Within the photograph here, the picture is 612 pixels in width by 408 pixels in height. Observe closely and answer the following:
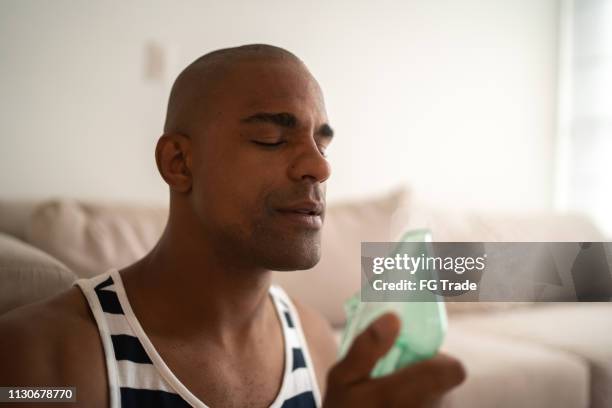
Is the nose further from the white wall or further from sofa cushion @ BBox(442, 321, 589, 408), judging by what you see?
the white wall

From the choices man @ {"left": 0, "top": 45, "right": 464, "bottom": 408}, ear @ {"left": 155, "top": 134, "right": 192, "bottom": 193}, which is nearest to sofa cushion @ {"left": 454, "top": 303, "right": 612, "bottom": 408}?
man @ {"left": 0, "top": 45, "right": 464, "bottom": 408}

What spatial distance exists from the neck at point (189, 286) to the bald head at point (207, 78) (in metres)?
0.12

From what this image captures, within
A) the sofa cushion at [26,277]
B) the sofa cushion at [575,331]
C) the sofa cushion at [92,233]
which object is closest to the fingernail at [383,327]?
the sofa cushion at [575,331]

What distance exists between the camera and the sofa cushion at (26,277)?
0.60m

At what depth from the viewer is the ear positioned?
0.55 meters

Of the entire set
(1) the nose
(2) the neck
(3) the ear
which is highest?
(3) the ear

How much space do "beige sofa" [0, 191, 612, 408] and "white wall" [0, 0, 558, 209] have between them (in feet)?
0.38

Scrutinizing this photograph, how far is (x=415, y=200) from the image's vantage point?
0.94 metres

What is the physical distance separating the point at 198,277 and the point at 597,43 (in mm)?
622

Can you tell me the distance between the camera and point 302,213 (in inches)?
18.9

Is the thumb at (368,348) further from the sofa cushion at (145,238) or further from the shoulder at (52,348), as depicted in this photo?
the sofa cushion at (145,238)

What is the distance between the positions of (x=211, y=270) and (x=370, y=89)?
55cm

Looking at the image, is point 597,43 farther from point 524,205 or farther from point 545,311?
point 545,311

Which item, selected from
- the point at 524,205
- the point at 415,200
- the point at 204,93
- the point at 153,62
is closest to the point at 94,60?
the point at 153,62
